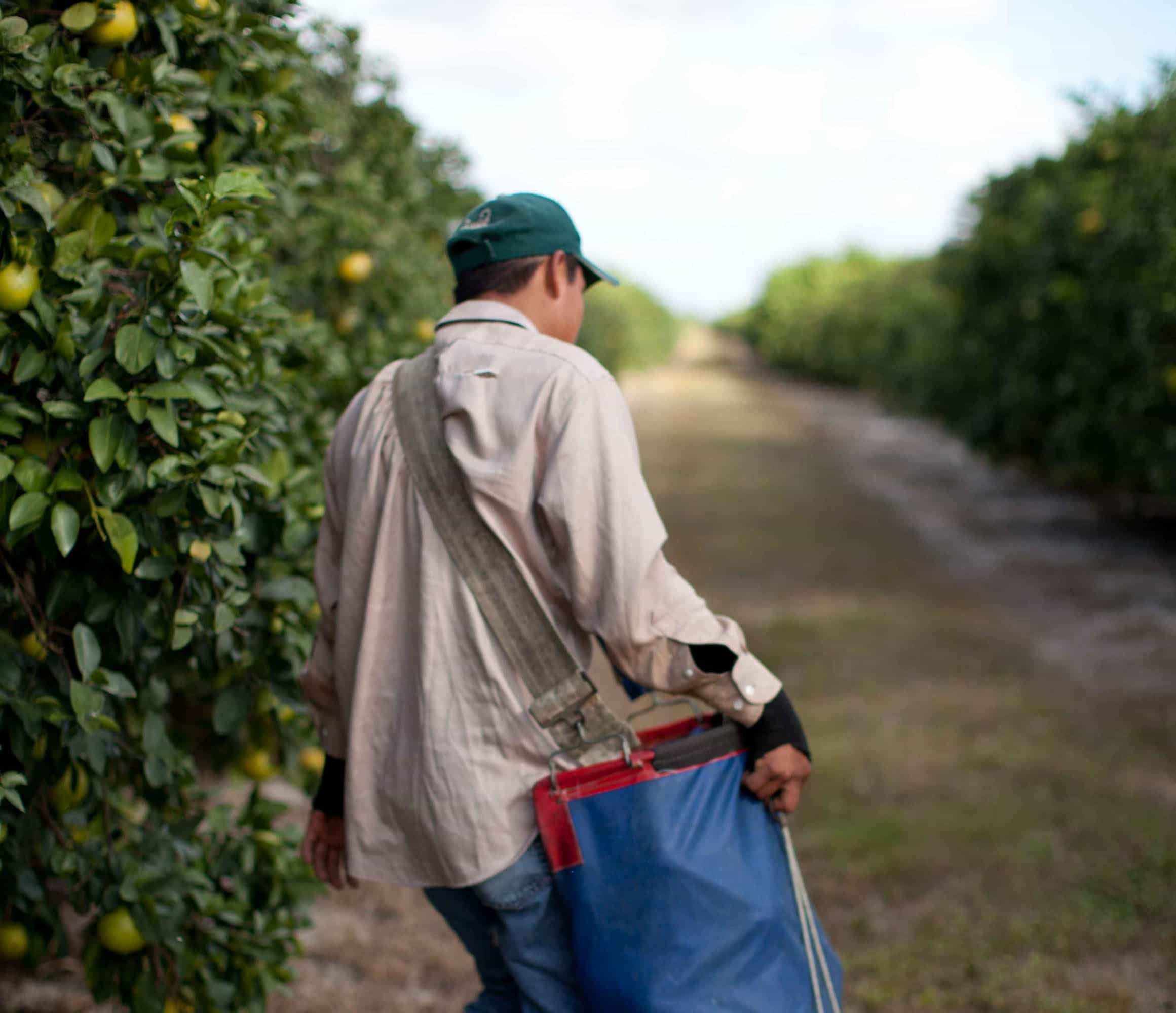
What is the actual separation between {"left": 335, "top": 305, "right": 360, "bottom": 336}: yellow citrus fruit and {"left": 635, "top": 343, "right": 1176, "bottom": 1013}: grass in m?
2.42

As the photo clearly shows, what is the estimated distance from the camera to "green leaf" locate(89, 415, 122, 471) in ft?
5.82

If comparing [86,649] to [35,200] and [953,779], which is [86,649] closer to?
[35,200]

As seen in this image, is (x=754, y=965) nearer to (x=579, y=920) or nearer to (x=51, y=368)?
(x=579, y=920)

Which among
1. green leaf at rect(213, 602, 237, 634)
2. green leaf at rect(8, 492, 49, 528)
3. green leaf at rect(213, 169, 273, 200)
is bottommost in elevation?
green leaf at rect(213, 602, 237, 634)

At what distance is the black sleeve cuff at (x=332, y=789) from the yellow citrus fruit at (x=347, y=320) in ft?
7.23

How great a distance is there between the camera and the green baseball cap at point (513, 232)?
180 centimetres

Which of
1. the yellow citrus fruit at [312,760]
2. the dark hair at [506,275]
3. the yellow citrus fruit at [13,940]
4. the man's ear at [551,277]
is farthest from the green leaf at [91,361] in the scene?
the yellow citrus fruit at [312,760]

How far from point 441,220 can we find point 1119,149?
5781 millimetres

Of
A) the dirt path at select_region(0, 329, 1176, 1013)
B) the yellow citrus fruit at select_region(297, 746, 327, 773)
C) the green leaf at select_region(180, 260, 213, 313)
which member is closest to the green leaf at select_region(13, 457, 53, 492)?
the green leaf at select_region(180, 260, 213, 313)

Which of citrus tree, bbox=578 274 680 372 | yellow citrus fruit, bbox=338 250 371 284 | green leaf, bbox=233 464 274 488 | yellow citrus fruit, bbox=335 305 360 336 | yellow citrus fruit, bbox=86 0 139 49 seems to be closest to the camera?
green leaf, bbox=233 464 274 488

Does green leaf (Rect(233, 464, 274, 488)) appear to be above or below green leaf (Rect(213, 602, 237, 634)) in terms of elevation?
above

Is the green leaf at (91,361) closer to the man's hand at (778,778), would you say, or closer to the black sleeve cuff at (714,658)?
the black sleeve cuff at (714,658)

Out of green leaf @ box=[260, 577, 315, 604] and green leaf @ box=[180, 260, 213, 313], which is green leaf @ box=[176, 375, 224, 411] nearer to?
green leaf @ box=[180, 260, 213, 313]

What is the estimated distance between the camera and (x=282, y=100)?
246 cm
